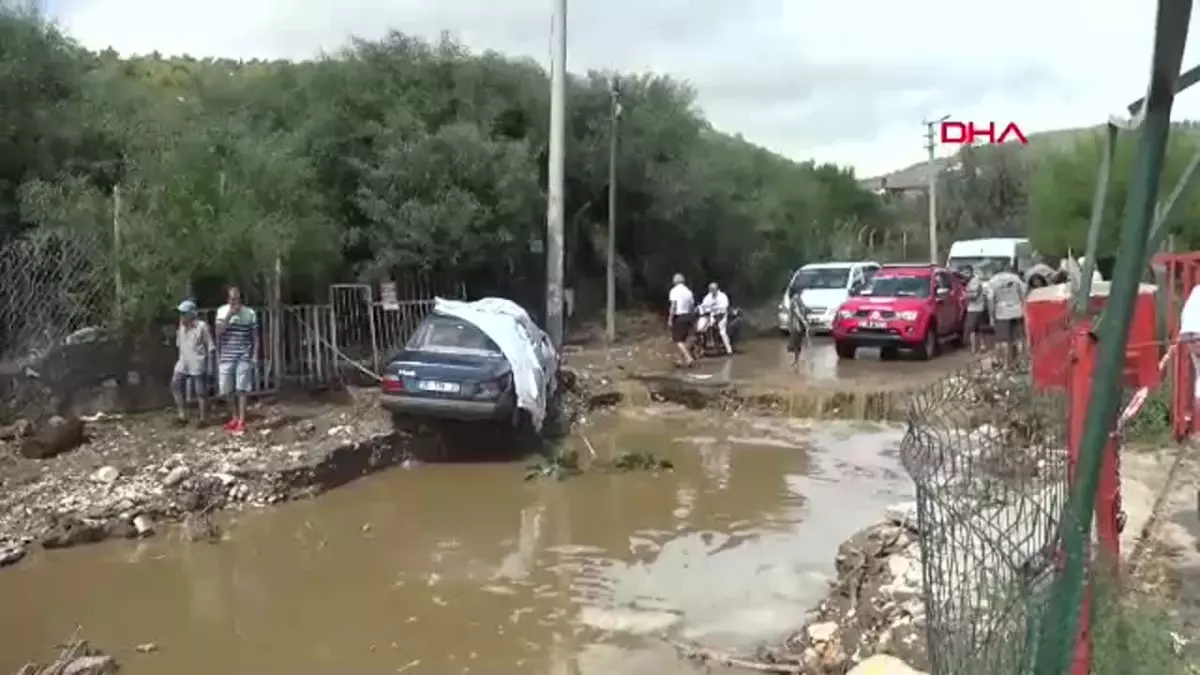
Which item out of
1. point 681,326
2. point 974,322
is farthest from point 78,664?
point 974,322

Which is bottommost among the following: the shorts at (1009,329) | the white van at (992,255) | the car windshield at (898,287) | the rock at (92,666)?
the rock at (92,666)

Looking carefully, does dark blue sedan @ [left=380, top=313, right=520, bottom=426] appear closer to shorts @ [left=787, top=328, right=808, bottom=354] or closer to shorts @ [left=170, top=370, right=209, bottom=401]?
shorts @ [left=170, top=370, right=209, bottom=401]

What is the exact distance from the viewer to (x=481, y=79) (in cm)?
2423

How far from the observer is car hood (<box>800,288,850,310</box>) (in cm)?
2681

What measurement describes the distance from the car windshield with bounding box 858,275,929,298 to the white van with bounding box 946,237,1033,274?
923 cm

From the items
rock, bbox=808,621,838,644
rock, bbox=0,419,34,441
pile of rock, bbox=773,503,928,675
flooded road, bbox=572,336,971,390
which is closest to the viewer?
pile of rock, bbox=773,503,928,675

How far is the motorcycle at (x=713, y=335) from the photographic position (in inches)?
917

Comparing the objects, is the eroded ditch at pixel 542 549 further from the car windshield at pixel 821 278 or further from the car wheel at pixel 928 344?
the car windshield at pixel 821 278

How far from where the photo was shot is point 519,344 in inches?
604

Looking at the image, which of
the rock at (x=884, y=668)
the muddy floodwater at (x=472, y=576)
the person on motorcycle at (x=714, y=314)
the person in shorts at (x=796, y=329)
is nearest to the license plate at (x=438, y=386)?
the muddy floodwater at (x=472, y=576)

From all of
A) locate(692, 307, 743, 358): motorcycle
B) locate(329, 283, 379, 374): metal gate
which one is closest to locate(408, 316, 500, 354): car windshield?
locate(329, 283, 379, 374): metal gate

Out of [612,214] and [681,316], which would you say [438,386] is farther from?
[612,214]

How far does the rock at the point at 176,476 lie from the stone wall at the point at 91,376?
2202 mm

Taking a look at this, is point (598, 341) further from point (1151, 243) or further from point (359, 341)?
point (1151, 243)
